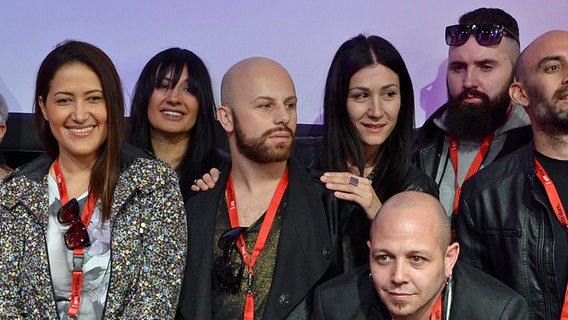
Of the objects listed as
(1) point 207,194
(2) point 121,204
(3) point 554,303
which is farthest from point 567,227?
(2) point 121,204

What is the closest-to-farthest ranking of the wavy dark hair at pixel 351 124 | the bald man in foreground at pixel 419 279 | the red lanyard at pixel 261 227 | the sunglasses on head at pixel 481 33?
the bald man in foreground at pixel 419 279, the red lanyard at pixel 261 227, the wavy dark hair at pixel 351 124, the sunglasses on head at pixel 481 33

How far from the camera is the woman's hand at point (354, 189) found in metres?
2.96

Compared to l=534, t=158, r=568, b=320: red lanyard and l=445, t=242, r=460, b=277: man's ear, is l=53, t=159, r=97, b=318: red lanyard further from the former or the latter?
l=534, t=158, r=568, b=320: red lanyard

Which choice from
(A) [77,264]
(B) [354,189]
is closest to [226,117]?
(B) [354,189]

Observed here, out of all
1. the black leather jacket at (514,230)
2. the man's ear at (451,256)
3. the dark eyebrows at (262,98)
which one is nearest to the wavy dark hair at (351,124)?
the black leather jacket at (514,230)

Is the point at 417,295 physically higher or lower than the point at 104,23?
lower

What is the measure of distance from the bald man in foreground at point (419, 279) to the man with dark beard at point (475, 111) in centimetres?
73

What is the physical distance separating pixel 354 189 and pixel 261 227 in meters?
0.32

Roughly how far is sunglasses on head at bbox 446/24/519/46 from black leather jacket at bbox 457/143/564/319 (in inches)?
25.0

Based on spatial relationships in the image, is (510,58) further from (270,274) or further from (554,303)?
(270,274)

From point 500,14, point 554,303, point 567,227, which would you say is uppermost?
point 500,14

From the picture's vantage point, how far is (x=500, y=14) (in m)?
3.65

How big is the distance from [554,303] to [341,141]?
952mm

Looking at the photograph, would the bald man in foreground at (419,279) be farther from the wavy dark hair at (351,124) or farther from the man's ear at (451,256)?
the wavy dark hair at (351,124)
